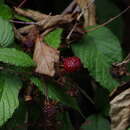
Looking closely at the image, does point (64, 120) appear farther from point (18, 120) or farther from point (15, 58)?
point (15, 58)

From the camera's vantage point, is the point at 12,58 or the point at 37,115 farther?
the point at 37,115

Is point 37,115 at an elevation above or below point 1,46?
below

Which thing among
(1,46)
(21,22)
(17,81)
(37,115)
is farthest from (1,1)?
(37,115)

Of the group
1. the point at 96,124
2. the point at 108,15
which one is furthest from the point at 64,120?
the point at 108,15

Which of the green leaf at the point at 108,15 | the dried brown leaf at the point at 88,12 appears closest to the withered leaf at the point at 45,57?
the dried brown leaf at the point at 88,12

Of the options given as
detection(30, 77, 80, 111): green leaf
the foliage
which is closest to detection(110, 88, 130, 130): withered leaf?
the foliage

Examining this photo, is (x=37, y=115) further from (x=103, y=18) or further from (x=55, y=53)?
(x=103, y=18)
